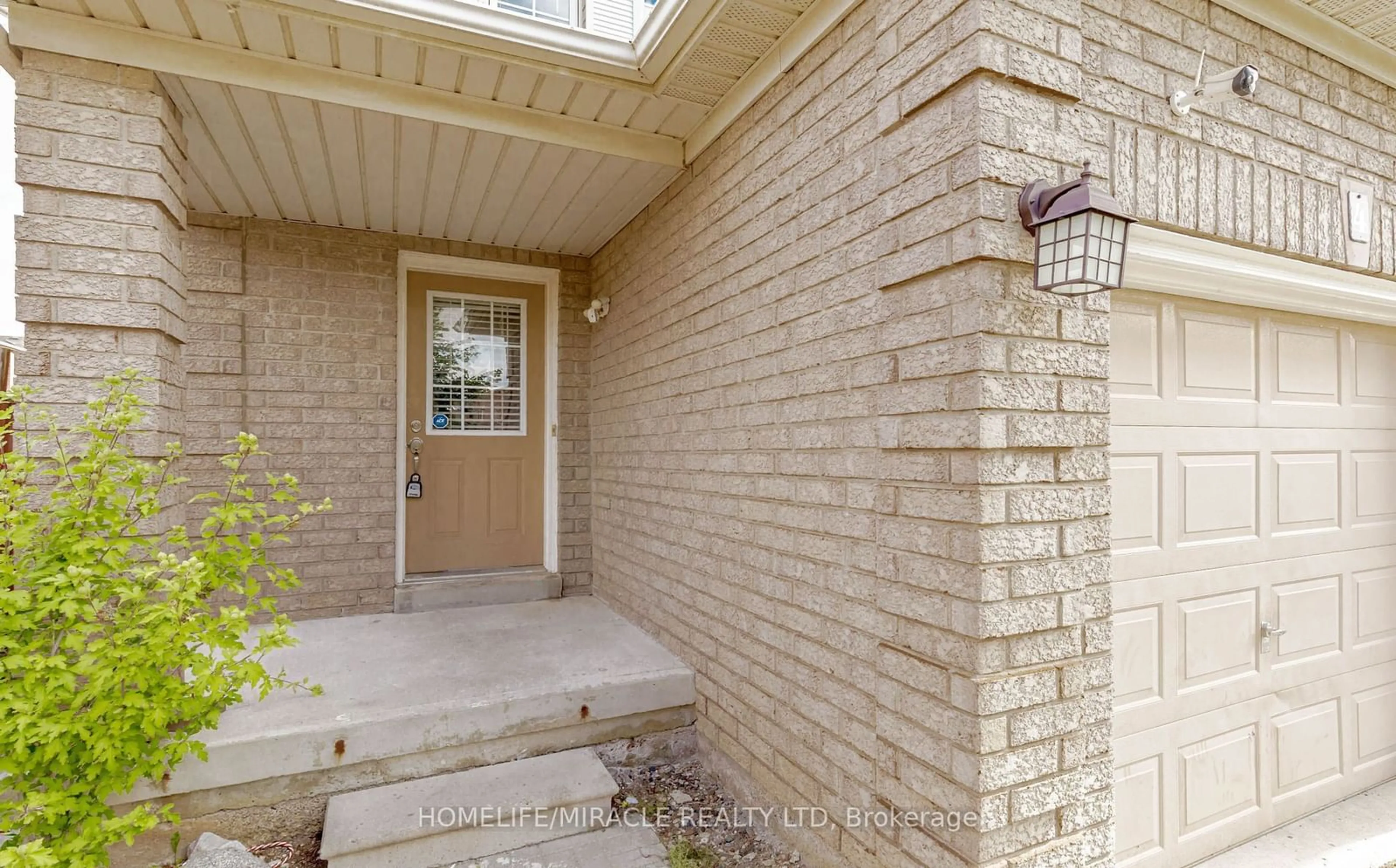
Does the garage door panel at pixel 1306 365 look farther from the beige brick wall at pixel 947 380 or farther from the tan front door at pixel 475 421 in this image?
the tan front door at pixel 475 421

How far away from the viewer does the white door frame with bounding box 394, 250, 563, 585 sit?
4047 mm

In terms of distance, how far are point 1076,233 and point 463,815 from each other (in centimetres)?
253

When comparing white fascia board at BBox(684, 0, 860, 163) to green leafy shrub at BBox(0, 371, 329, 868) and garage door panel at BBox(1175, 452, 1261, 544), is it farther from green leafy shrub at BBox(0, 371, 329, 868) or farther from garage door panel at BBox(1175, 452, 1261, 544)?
green leafy shrub at BBox(0, 371, 329, 868)

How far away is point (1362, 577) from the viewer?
2.50 m

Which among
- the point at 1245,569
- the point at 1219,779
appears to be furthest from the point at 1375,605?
the point at 1219,779

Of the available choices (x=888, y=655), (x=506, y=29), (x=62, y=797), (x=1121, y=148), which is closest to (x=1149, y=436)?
(x=1121, y=148)

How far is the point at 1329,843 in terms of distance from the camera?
215cm

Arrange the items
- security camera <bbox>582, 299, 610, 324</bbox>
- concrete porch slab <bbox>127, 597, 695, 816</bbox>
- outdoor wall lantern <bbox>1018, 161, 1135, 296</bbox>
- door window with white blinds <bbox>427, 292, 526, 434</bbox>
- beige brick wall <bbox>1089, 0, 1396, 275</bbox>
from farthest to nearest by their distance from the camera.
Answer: door window with white blinds <bbox>427, 292, 526, 434</bbox>
security camera <bbox>582, 299, 610, 324</bbox>
concrete porch slab <bbox>127, 597, 695, 816</bbox>
beige brick wall <bbox>1089, 0, 1396, 275</bbox>
outdoor wall lantern <bbox>1018, 161, 1135, 296</bbox>

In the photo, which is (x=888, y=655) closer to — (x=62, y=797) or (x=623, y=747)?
(x=623, y=747)

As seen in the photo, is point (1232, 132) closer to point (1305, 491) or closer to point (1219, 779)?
point (1305, 491)

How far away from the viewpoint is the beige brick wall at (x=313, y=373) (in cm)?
363

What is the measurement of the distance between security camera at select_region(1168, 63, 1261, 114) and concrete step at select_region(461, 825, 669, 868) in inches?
112

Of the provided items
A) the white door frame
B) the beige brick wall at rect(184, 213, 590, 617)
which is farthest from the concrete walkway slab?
the beige brick wall at rect(184, 213, 590, 617)

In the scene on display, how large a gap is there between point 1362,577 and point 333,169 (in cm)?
470
